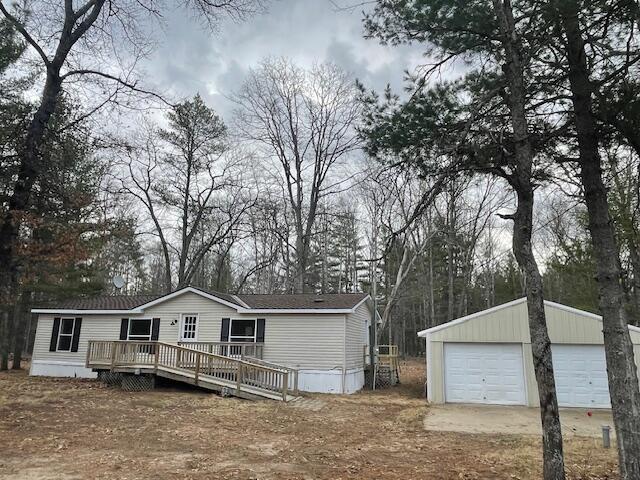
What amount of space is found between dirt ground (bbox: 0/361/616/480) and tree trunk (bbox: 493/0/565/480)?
1215 mm

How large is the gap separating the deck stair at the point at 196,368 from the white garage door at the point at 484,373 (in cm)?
484

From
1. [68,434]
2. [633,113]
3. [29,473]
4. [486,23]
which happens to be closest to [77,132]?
[68,434]

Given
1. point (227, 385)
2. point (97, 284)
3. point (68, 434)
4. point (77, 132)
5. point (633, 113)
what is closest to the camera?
point (633, 113)

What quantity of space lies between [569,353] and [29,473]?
43.6 feet

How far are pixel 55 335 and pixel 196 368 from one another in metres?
8.55

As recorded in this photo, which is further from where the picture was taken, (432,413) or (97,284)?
(97,284)

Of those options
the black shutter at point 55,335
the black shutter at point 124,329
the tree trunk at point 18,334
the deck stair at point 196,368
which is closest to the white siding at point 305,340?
the deck stair at point 196,368

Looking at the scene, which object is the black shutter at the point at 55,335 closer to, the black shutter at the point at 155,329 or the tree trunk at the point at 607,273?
the black shutter at the point at 155,329

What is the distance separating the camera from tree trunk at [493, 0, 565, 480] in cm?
505

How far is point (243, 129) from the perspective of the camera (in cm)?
2433

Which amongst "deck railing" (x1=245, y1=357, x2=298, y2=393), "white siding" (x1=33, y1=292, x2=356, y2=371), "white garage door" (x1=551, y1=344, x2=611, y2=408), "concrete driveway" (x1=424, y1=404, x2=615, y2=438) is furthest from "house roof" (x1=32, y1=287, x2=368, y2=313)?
"white garage door" (x1=551, y1=344, x2=611, y2=408)

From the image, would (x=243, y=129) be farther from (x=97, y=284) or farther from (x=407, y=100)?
(x=407, y=100)

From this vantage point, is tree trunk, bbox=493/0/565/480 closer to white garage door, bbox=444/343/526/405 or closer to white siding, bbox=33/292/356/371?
white garage door, bbox=444/343/526/405

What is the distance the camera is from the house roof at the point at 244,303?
16.4 metres
